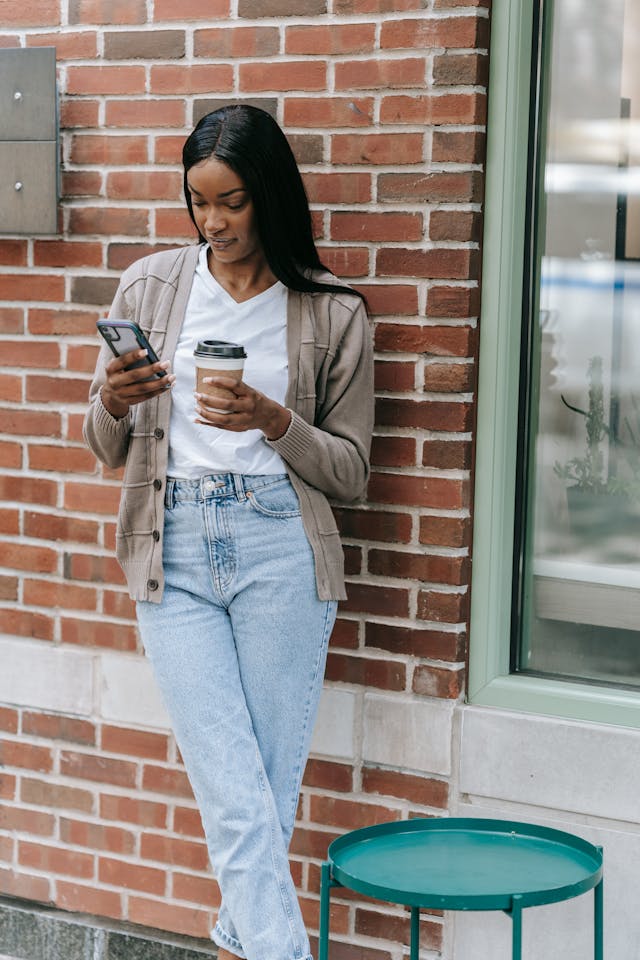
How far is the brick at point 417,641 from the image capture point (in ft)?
10.5

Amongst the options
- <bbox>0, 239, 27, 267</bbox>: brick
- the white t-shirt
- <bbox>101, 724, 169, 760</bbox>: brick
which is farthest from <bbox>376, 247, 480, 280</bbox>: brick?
<bbox>101, 724, 169, 760</bbox>: brick

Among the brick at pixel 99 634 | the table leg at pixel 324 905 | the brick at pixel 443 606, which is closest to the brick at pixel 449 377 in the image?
the brick at pixel 443 606

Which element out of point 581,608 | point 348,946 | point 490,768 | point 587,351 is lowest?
point 348,946

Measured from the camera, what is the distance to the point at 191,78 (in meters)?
3.33

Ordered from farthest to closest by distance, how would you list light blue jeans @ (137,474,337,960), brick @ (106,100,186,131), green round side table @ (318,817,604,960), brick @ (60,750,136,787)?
brick @ (60,750,136,787)
brick @ (106,100,186,131)
light blue jeans @ (137,474,337,960)
green round side table @ (318,817,604,960)

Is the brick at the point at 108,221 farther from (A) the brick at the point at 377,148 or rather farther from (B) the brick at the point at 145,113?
(A) the brick at the point at 377,148

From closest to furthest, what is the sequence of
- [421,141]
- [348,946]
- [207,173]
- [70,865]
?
[207,173]
[421,141]
[348,946]
[70,865]

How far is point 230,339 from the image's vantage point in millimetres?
2873

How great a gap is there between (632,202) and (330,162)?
0.74 meters

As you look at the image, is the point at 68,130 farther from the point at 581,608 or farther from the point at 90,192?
the point at 581,608

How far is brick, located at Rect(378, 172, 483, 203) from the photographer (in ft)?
10.1

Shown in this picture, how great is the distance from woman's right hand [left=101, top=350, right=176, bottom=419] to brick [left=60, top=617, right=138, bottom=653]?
0.96 m

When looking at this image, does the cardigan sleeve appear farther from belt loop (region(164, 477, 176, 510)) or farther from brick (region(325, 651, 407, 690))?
brick (region(325, 651, 407, 690))

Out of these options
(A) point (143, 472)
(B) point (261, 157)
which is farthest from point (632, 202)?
(A) point (143, 472)
